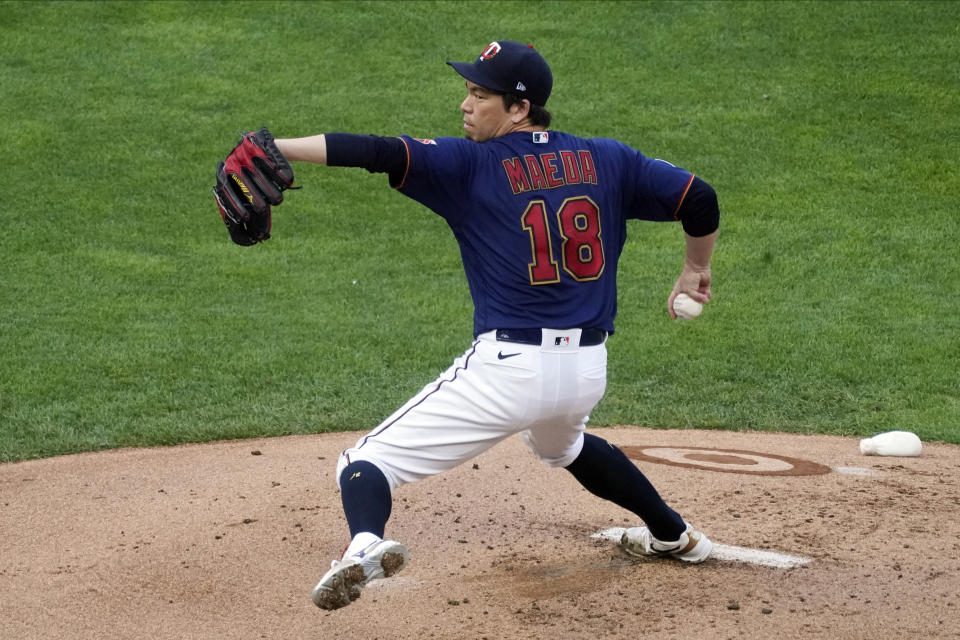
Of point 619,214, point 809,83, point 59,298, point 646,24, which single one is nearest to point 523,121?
point 619,214

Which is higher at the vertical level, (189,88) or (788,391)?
(189,88)

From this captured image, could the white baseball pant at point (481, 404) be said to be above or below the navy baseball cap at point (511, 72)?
below

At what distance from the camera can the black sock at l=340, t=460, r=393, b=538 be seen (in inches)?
139

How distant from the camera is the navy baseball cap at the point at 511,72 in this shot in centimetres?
377

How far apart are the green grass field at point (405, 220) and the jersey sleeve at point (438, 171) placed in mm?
3300

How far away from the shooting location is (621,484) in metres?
4.30

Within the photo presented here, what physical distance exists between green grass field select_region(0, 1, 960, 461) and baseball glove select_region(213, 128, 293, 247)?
330 centimetres

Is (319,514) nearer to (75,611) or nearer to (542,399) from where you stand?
(75,611)

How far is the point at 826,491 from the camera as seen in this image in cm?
538

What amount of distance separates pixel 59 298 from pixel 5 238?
58.2 inches

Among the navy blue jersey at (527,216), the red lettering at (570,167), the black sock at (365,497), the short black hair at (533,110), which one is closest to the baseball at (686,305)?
the navy blue jersey at (527,216)

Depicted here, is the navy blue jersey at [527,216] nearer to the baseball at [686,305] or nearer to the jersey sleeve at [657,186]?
the jersey sleeve at [657,186]

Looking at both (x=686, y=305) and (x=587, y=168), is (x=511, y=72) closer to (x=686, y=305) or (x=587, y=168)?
(x=587, y=168)

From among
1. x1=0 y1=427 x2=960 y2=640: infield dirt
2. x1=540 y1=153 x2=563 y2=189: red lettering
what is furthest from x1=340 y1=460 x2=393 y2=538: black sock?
x1=540 y1=153 x2=563 y2=189: red lettering
